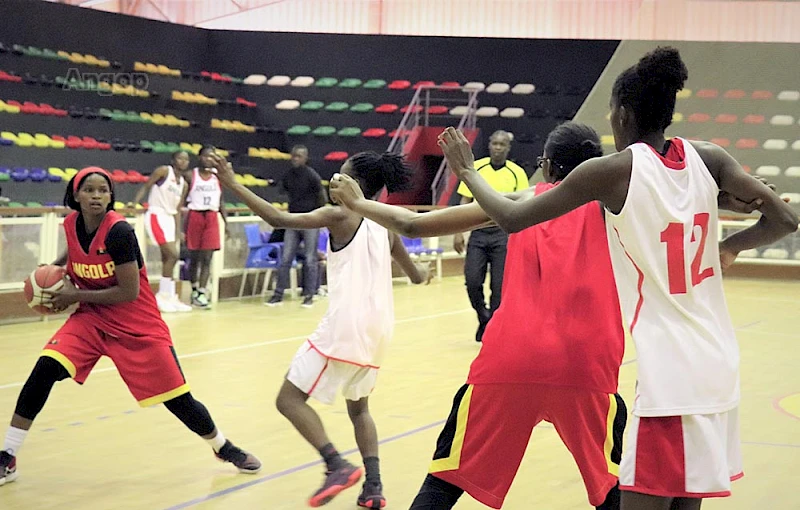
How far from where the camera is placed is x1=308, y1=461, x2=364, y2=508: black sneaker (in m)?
4.62

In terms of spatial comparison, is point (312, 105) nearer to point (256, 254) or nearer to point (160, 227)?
point (256, 254)

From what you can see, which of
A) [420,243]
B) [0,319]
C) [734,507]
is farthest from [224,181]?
[420,243]

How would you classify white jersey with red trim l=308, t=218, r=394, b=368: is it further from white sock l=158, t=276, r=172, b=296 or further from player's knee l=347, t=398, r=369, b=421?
white sock l=158, t=276, r=172, b=296


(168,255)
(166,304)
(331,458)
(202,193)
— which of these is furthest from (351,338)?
(202,193)

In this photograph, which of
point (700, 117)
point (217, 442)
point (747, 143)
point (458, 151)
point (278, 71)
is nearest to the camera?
point (458, 151)

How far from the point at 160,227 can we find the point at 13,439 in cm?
712

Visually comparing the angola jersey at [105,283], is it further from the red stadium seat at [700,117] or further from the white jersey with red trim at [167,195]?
the red stadium seat at [700,117]

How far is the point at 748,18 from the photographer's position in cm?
2158

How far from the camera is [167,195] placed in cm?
1218

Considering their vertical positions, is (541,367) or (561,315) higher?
(561,315)

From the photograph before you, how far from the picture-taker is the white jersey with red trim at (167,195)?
12094 mm

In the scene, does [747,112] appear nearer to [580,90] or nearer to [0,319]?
[580,90]

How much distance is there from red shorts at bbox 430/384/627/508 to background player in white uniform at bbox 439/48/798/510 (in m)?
0.57

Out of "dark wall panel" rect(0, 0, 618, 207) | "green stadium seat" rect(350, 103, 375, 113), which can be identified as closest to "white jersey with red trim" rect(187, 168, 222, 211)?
"dark wall panel" rect(0, 0, 618, 207)
